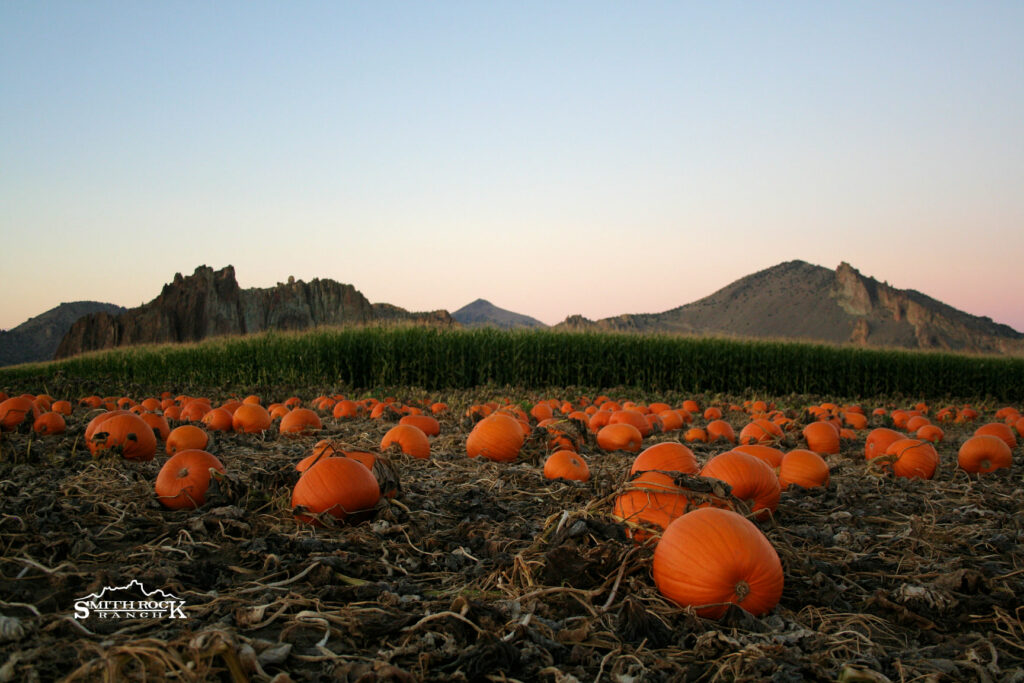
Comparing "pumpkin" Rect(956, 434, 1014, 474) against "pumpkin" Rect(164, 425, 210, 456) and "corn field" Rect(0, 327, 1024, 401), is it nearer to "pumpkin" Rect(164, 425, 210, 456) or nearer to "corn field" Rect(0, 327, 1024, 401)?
"pumpkin" Rect(164, 425, 210, 456)

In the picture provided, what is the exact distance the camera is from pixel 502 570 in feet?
8.18

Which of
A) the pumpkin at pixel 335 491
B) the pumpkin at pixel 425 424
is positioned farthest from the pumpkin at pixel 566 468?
the pumpkin at pixel 425 424

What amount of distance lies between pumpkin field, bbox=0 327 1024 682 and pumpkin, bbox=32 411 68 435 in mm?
1118

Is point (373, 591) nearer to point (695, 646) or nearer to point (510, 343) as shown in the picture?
point (695, 646)

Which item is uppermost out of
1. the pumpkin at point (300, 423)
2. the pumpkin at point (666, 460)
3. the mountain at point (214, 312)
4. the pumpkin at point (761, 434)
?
the mountain at point (214, 312)

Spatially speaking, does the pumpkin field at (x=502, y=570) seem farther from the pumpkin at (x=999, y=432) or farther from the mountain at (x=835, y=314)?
the mountain at (x=835, y=314)

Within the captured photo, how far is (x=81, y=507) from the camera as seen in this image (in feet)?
10.4

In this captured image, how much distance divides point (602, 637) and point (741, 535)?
593mm

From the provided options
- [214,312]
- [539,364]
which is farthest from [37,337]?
[539,364]

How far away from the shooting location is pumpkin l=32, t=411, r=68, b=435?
5.43 meters

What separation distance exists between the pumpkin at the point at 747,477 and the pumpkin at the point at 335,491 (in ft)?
5.43

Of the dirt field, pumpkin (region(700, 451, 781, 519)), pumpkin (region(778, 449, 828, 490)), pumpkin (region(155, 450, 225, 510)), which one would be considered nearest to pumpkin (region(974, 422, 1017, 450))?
the dirt field

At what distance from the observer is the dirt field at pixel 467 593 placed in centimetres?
180

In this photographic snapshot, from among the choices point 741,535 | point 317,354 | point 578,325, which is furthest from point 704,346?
point 741,535
